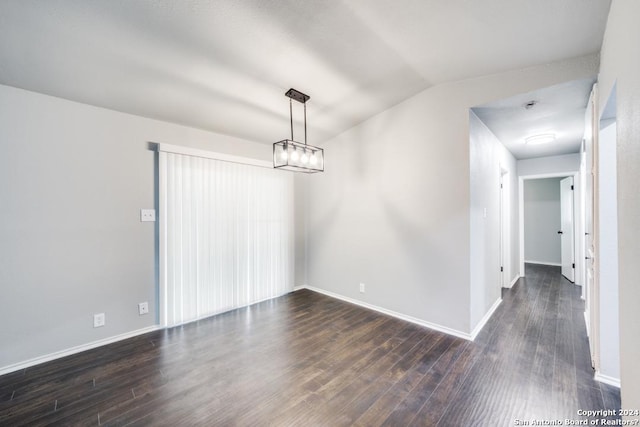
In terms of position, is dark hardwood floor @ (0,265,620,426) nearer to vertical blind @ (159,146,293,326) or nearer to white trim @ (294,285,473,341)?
white trim @ (294,285,473,341)

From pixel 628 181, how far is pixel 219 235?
12.2 ft

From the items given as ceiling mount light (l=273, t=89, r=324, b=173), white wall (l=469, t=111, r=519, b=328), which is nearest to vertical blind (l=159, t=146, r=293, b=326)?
ceiling mount light (l=273, t=89, r=324, b=173)

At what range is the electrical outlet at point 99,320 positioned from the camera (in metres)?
2.54

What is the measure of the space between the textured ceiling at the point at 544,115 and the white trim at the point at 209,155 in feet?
9.54

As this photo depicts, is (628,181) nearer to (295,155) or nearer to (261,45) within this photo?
(295,155)

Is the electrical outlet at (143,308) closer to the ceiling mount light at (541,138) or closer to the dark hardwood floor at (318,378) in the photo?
the dark hardwood floor at (318,378)

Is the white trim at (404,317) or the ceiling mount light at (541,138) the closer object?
the white trim at (404,317)

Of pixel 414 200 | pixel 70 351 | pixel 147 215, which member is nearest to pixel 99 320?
pixel 70 351

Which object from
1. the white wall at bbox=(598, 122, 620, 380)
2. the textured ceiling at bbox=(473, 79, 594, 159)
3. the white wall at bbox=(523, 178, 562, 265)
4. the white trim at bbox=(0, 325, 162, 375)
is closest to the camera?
the white wall at bbox=(598, 122, 620, 380)

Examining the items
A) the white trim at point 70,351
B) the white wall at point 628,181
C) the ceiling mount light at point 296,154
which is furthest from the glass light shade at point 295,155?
the white trim at point 70,351

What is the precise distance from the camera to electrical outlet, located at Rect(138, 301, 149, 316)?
9.27 feet

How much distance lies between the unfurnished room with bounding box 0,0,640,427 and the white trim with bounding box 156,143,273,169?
0.02m

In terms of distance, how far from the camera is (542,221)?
647 centimetres

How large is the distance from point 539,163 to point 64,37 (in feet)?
23.2
